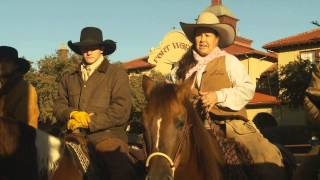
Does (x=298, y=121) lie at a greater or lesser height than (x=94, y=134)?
lesser

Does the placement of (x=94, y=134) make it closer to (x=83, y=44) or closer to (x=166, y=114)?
(x=83, y=44)

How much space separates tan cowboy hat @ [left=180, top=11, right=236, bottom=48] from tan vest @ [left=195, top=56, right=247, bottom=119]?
50 centimetres

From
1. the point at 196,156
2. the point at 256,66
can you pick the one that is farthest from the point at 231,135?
the point at 256,66

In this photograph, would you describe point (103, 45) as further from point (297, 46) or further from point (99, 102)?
point (297, 46)

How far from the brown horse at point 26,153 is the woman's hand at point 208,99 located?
1.69 meters

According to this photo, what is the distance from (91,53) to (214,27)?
159cm

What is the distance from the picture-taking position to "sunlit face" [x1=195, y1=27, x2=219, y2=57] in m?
6.75

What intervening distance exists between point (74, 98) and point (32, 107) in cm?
56

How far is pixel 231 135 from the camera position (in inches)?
258

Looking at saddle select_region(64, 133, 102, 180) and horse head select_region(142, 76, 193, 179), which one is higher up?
horse head select_region(142, 76, 193, 179)

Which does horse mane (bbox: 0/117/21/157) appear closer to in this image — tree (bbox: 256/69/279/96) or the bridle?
the bridle

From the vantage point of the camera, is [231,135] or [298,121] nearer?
[231,135]

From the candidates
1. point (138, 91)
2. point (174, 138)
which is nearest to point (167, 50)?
point (138, 91)

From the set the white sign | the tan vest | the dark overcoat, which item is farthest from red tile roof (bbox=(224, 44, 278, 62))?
the tan vest
